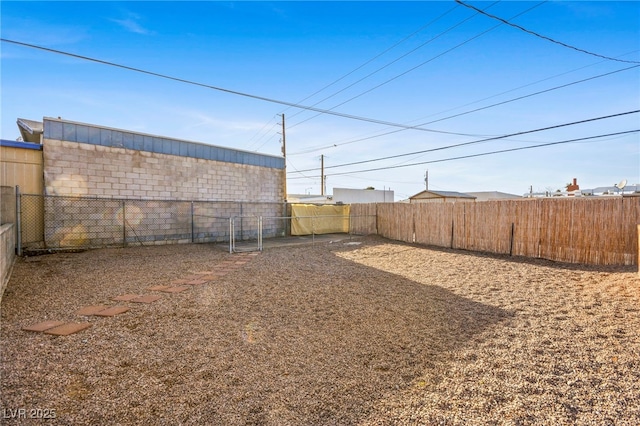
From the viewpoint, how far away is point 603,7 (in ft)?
23.1

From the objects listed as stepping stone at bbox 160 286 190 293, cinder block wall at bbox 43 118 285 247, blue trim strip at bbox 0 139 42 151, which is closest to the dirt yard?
stepping stone at bbox 160 286 190 293

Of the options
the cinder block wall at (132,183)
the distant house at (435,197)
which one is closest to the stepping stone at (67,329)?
the cinder block wall at (132,183)

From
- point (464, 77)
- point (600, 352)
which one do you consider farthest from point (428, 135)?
point (600, 352)

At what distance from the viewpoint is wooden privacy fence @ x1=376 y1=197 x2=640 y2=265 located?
7.25m

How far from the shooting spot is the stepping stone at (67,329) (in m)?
3.27

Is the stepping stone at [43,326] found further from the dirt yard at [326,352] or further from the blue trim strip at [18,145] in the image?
the blue trim strip at [18,145]

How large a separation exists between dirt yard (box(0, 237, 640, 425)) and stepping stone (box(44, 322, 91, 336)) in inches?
3.5

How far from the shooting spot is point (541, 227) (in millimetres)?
8539

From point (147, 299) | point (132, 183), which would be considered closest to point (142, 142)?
point (132, 183)

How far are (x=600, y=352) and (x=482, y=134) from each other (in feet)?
40.0

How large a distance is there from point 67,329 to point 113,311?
658 millimetres

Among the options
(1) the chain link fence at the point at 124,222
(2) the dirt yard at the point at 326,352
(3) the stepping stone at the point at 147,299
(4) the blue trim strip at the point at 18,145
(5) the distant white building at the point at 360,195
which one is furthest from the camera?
(5) the distant white building at the point at 360,195

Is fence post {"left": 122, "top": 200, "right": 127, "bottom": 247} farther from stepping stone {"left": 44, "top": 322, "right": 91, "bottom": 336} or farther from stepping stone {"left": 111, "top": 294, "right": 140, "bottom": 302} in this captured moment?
Result: stepping stone {"left": 44, "top": 322, "right": 91, "bottom": 336}

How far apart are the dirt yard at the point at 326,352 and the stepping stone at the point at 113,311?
7.1 inches
